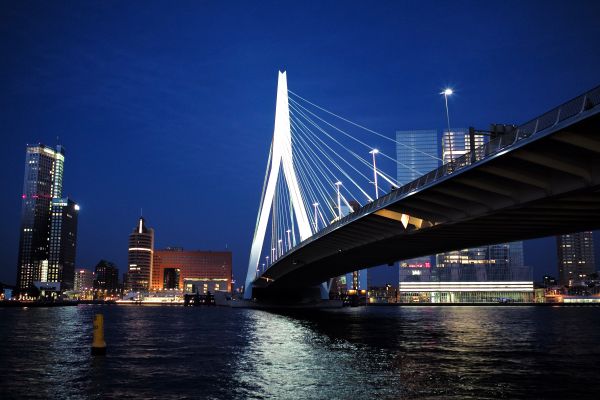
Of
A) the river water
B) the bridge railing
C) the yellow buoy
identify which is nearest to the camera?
the river water

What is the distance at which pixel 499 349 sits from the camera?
94.9 ft

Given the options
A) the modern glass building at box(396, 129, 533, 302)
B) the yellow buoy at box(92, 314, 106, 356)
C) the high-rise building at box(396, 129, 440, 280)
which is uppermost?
the high-rise building at box(396, 129, 440, 280)

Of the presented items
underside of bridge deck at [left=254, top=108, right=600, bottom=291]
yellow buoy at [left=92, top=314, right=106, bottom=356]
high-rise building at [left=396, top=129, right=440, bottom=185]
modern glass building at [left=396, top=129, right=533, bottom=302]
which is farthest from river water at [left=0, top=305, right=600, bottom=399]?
high-rise building at [left=396, top=129, right=440, bottom=185]

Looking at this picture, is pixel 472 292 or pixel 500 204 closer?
pixel 500 204

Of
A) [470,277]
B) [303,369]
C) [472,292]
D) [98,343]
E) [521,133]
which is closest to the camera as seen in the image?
[303,369]

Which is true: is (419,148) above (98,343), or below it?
above

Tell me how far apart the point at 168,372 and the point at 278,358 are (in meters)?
5.30

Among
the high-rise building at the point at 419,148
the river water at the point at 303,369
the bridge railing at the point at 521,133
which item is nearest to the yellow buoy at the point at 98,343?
the river water at the point at 303,369

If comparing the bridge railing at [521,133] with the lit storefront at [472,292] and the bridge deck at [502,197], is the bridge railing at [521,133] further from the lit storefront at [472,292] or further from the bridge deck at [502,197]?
the lit storefront at [472,292]

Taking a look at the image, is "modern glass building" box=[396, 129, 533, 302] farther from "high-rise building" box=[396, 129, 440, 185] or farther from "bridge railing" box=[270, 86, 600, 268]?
"bridge railing" box=[270, 86, 600, 268]

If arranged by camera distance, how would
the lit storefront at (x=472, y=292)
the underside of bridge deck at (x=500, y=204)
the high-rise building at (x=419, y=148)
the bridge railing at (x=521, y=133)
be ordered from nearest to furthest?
the bridge railing at (x=521, y=133) → the underside of bridge deck at (x=500, y=204) → the lit storefront at (x=472, y=292) → the high-rise building at (x=419, y=148)

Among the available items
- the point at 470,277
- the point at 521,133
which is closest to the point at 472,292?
the point at 470,277

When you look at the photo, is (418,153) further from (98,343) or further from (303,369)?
(303,369)

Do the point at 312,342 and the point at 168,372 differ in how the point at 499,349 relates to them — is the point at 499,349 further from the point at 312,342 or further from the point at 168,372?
the point at 168,372
